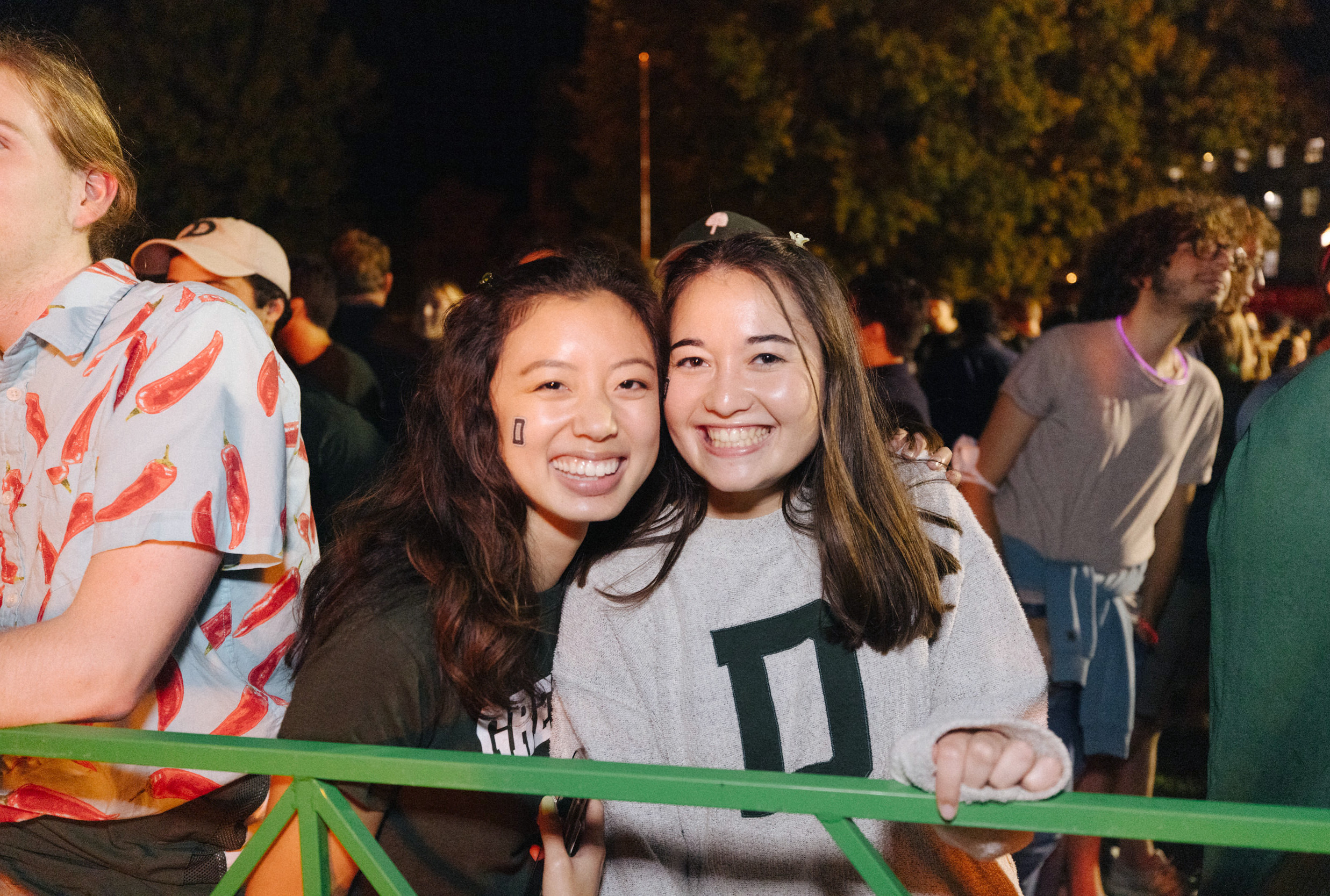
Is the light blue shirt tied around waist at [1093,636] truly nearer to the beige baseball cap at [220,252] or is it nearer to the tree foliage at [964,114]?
the beige baseball cap at [220,252]

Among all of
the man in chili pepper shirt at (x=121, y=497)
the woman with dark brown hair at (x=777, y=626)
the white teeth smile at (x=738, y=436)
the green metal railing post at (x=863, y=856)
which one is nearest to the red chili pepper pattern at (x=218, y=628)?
the man in chili pepper shirt at (x=121, y=497)

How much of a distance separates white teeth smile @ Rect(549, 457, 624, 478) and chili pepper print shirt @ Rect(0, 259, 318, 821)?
487mm

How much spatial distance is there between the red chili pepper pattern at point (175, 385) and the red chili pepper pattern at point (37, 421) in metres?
0.27

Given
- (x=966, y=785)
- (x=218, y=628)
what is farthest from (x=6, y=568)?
(x=966, y=785)

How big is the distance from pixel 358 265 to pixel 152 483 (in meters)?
4.78

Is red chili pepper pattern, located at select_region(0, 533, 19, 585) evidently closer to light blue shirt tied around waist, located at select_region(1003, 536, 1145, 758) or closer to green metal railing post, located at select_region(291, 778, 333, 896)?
green metal railing post, located at select_region(291, 778, 333, 896)

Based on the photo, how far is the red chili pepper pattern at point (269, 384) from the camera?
5.76ft

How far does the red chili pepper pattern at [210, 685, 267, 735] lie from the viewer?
6.05 ft

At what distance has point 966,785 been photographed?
133 centimetres

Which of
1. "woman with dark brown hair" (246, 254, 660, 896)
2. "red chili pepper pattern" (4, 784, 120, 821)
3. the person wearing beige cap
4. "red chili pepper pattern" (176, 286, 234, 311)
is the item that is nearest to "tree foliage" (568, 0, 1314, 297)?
the person wearing beige cap

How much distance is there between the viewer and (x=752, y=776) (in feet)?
4.49

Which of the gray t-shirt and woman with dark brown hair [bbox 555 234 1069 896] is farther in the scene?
the gray t-shirt

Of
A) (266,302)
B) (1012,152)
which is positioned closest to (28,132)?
(266,302)

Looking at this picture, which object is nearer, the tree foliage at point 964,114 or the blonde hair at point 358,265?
the blonde hair at point 358,265
